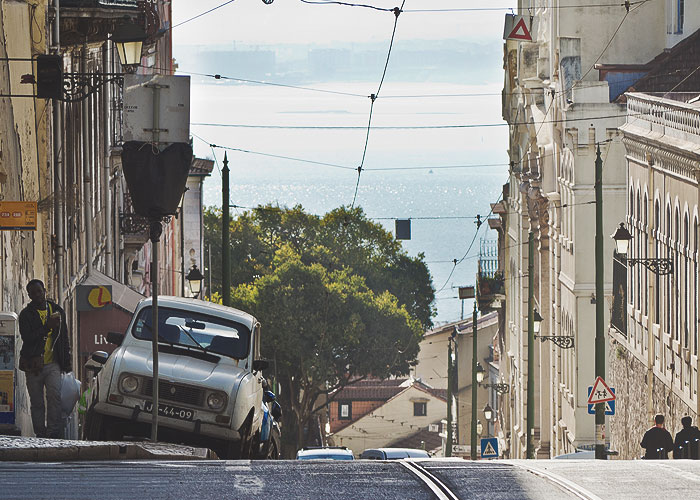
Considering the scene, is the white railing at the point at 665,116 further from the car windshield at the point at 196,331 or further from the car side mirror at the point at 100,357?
the car side mirror at the point at 100,357

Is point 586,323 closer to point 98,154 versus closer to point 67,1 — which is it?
point 98,154

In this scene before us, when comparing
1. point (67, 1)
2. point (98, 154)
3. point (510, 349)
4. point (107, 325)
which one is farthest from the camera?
point (510, 349)

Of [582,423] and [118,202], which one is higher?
[118,202]

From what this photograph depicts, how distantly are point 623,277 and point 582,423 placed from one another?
7.02m

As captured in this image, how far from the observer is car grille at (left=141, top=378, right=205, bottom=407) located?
16.0 metres

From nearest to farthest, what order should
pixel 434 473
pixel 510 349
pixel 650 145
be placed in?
pixel 434 473 < pixel 650 145 < pixel 510 349

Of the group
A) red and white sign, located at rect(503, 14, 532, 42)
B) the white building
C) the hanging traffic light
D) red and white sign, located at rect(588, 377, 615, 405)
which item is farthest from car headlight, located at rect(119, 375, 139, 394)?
red and white sign, located at rect(503, 14, 532, 42)

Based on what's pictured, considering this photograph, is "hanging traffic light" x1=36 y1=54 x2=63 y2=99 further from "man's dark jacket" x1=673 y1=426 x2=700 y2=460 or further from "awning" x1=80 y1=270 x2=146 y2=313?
"awning" x1=80 y1=270 x2=146 y2=313

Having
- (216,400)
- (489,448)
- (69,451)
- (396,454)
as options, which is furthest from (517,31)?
(69,451)

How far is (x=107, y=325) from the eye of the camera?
28359 mm

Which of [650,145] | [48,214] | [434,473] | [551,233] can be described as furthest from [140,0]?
[551,233]

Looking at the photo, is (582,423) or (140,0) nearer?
(140,0)

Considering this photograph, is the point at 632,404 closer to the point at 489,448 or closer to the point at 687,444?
the point at 489,448

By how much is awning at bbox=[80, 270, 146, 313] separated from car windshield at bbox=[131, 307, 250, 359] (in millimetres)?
11812
